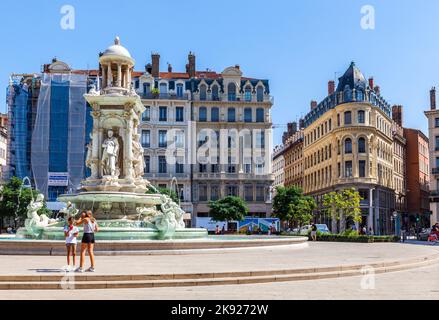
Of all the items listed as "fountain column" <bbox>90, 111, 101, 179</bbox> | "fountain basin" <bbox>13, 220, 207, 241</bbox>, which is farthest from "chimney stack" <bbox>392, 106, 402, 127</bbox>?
"fountain basin" <bbox>13, 220, 207, 241</bbox>

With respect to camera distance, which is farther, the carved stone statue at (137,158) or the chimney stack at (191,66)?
the chimney stack at (191,66)

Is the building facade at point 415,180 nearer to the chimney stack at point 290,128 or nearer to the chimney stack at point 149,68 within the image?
the chimney stack at point 290,128

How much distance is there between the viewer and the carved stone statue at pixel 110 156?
26531 millimetres

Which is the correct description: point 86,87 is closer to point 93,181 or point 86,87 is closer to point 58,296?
point 93,181

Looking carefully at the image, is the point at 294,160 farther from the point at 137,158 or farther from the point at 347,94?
the point at 137,158

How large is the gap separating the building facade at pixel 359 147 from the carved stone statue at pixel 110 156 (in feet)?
158

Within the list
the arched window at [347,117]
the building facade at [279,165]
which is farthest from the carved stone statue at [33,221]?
the building facade at [279,165]

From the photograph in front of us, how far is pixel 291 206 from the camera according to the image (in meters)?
64.9

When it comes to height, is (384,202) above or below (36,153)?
below

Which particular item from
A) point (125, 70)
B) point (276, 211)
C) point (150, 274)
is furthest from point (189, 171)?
point (150, 274)

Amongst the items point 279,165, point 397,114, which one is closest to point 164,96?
point 397,114

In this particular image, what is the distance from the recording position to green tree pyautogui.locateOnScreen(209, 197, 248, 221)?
207 feet

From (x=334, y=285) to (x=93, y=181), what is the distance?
15624mm
